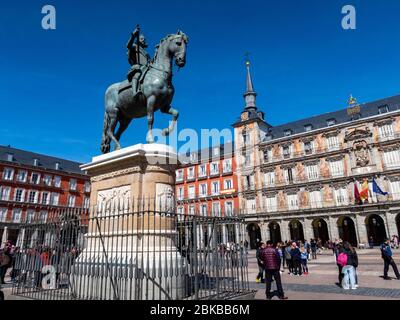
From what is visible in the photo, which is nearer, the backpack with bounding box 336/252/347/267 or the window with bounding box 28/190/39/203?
the backpack with bounding box 336/252/347/267

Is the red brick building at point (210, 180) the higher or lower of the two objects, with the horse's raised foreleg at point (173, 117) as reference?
higher

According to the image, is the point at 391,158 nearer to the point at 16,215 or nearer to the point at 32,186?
the point at 32,186

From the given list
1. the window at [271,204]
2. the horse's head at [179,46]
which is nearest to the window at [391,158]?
the window at [271,204]

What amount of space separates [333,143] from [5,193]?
42.1 m

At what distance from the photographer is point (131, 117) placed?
26.0 ft

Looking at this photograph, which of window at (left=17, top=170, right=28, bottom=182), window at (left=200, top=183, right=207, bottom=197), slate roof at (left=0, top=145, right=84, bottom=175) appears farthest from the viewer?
window at (left=200, top=183, right=207, bottom=197)

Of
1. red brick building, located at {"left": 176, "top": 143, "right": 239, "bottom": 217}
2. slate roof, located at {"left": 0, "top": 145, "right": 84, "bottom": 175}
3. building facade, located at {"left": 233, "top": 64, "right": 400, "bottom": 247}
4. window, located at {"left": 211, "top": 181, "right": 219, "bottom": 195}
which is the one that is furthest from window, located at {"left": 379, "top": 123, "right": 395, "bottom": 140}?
slate roof, located at {"left": 0, "top": 145, "right": 84, "bottom": 175}

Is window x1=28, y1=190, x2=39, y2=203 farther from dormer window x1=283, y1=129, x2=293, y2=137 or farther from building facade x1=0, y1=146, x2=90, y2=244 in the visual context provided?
dormer window x1=283, y1=129, x2=293, y2=137

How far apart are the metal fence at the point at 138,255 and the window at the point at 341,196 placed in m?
33.0

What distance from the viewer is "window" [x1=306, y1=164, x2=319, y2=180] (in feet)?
125

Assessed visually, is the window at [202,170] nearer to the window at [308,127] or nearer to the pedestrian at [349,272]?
the window at [308,127]

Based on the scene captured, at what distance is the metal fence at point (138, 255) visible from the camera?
5348 millimetres
